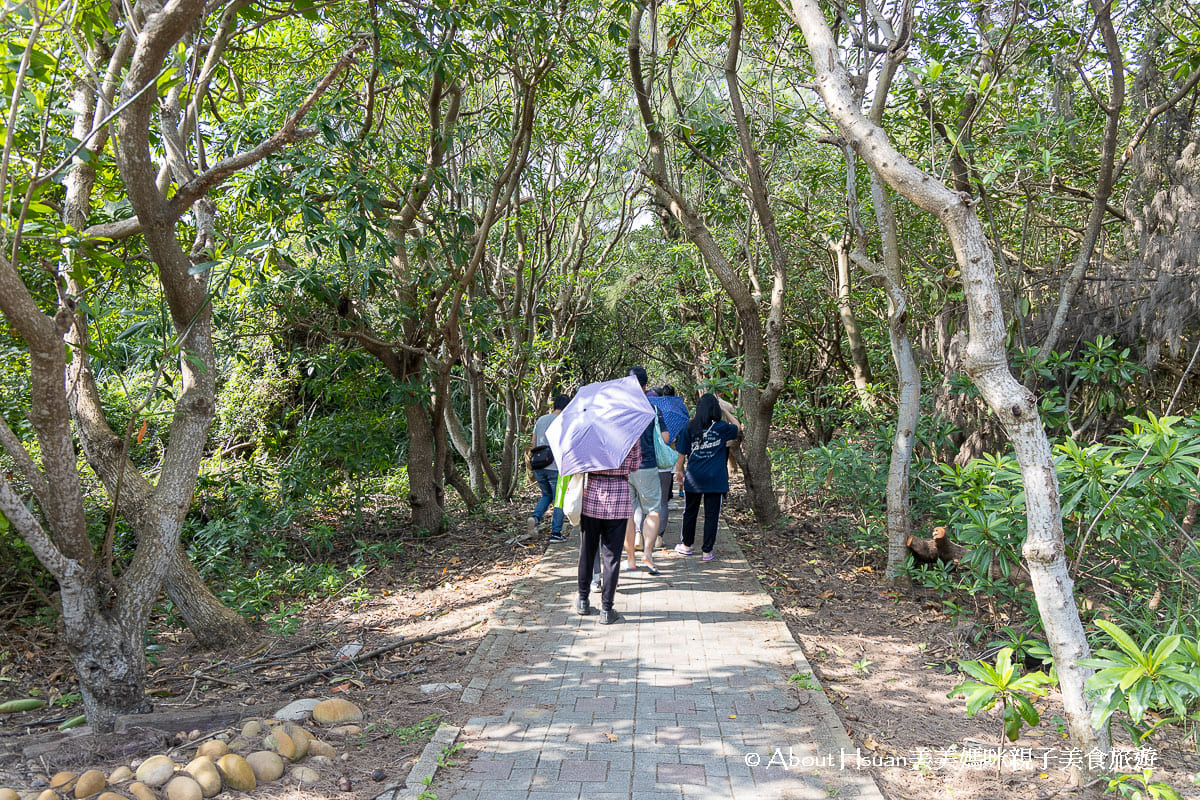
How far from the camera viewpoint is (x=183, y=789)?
3232 mm

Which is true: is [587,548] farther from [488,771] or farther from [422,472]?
[422,472]

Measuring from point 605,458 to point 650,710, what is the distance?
184 cm

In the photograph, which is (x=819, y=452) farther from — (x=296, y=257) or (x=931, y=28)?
(x=296, y=257)

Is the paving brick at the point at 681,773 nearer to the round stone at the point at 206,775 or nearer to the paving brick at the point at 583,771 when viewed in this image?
the paving brick at the point at 583,771

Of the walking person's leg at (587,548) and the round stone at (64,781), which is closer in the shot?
the round stone at (64,781)

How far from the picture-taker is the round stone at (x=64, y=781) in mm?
3266

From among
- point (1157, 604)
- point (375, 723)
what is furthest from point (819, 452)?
point (375, 723)

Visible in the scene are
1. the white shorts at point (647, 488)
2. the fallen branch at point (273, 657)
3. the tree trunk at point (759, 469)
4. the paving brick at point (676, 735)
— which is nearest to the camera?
the paving brick at point (676, 735)

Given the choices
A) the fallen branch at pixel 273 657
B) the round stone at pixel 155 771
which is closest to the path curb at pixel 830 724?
the round stone at pixel 155 771

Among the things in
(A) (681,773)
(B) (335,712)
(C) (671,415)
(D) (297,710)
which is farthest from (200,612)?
(C) (671,415)

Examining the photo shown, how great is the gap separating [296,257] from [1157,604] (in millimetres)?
8456

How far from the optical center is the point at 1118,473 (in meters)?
3.85

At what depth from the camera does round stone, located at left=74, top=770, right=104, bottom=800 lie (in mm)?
3199

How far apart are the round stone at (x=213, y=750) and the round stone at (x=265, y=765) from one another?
123 mm
